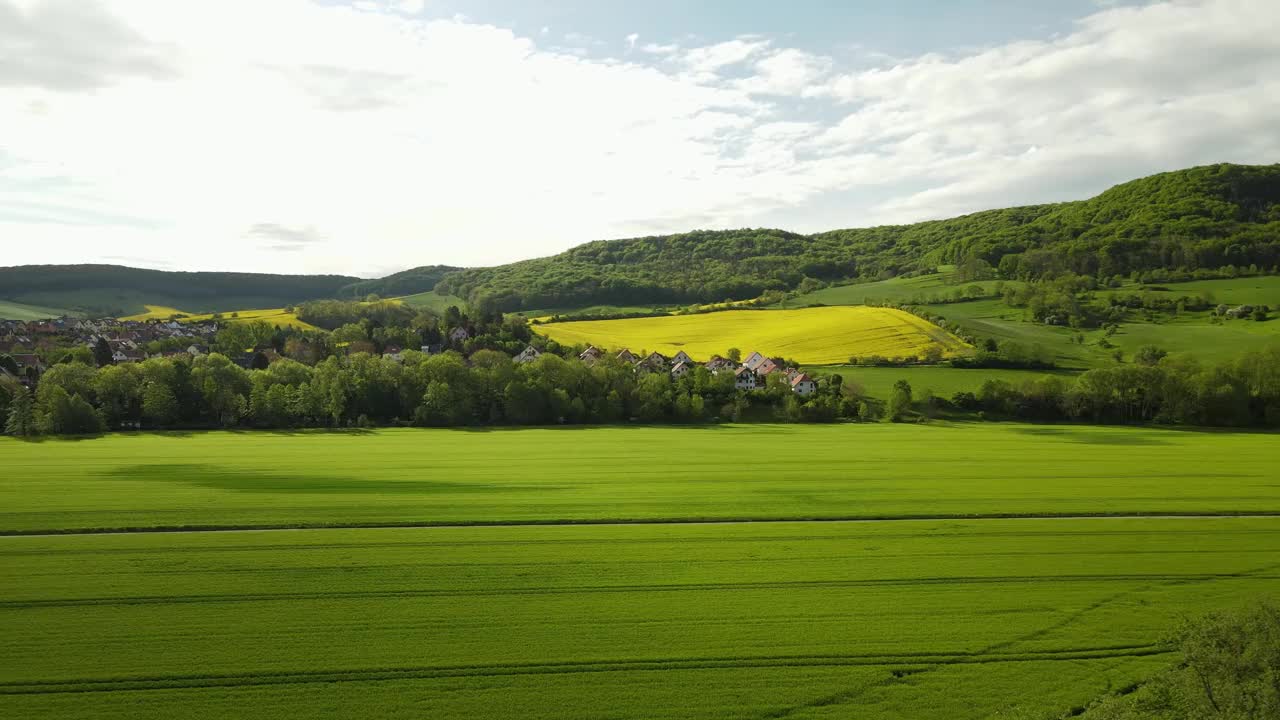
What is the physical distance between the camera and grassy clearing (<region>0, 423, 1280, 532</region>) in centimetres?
3309

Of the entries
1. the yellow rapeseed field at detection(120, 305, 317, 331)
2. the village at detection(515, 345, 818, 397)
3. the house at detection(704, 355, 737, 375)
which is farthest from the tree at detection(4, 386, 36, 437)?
the yellow rapeseed field at detection(120, 305, 317, 331)

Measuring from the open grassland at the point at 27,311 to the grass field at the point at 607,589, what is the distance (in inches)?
5934

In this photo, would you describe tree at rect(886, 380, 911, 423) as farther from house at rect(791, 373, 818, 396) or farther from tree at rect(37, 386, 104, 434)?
tree at rect(37, 386, 104, 434)

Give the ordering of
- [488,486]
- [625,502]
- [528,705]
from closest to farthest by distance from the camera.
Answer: [528,705]
[625,502]
[488,486]

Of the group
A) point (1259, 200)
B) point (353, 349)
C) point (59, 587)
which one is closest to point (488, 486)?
point (59, 587)

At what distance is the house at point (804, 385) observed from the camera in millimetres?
75062

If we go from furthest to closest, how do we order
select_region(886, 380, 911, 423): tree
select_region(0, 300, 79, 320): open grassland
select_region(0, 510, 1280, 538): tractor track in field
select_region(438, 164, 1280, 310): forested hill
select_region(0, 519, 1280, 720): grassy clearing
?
select_region(0, 300, 79, 320): open grassland, select_region(438, 164, 1280, 310): forested hill, select_region(886, 380, 911, 423): tree, select_region(0, 510, 1280, 538): tractor track in field, select_region(0, 519, 1280, 720): grassy clearing

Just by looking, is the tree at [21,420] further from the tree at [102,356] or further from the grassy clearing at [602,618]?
the grassy clearing at [602,618]

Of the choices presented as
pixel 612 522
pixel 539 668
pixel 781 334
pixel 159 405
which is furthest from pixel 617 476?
pixel 781 334

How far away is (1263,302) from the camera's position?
98.1 meters

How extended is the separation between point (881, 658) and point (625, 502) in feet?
57.4

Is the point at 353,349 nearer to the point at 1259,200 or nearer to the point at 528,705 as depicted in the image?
the point at 528,705

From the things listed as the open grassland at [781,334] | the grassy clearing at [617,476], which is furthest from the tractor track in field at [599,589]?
the open grassland at [781,334]

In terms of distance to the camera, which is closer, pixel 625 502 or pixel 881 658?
pixel 881 658
